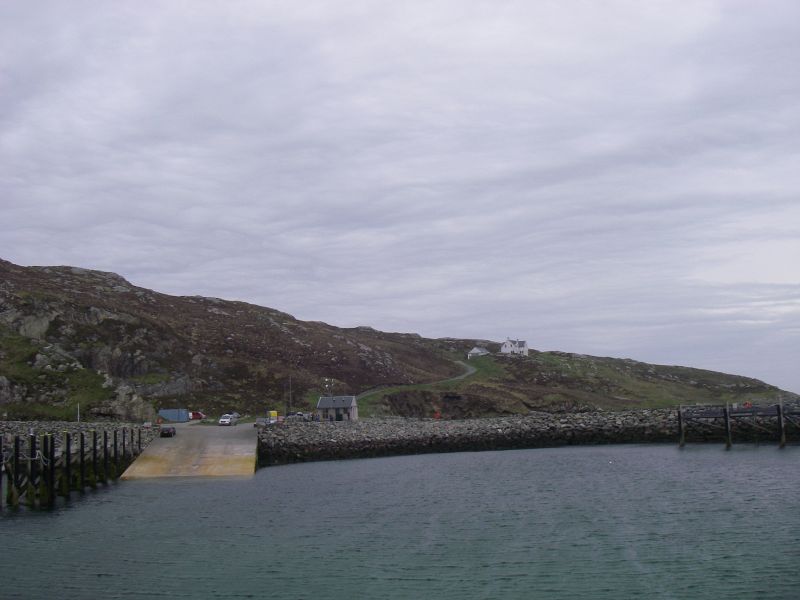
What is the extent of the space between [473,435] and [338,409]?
18684 mm

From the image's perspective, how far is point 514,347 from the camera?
184 meters

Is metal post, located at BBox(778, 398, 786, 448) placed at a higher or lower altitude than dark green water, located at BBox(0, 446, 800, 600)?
higher

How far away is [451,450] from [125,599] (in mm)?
56432

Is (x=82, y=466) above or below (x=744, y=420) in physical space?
below

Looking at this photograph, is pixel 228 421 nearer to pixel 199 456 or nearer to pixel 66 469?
pixel 199 456

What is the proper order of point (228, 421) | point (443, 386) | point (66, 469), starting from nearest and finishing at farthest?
point (66, 469)
point (228, 421)
point (443, 386)

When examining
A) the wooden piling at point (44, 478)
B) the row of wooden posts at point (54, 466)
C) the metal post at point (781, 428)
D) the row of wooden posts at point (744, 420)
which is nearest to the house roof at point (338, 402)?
the row of wooden posts at point (54, 466)

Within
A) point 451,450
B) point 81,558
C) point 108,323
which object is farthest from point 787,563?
point 108,323

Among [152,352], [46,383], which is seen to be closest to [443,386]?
[152,352]

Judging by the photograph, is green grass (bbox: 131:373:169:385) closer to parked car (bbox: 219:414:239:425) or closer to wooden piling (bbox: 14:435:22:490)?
parked car (bbox: 219:414:239:425)

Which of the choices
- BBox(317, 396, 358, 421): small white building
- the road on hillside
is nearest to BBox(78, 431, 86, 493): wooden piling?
BBox(317, 396, 358, 421): small white building

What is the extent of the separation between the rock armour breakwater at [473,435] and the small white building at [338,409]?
5.94 meters

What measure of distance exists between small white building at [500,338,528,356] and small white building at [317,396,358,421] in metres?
95.7

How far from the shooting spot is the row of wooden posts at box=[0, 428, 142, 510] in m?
41.6
